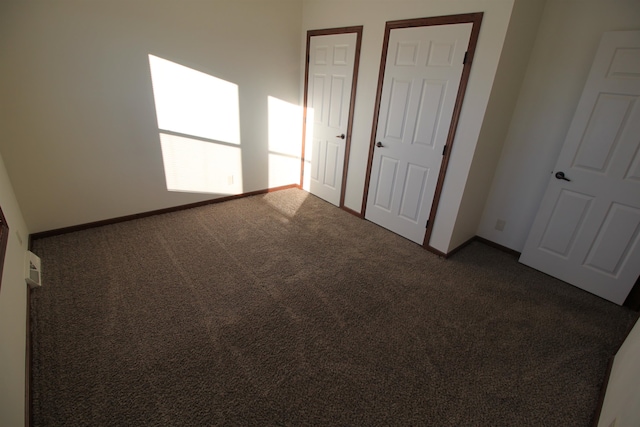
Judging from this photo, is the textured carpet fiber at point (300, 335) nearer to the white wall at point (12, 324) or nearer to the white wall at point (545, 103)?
the white wall at point (12, 324)

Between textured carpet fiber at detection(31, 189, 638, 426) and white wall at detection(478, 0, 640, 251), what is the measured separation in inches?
20.4

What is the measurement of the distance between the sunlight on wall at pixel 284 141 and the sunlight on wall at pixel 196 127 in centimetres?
50

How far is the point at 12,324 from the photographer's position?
4.71 ft

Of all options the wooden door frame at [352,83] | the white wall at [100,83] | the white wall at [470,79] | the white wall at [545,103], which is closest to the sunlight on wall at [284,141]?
the wooden door frame at [352,83]

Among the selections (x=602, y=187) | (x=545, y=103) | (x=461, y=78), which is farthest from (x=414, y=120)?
(x=602, y=187)

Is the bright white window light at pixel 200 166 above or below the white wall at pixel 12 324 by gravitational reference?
above

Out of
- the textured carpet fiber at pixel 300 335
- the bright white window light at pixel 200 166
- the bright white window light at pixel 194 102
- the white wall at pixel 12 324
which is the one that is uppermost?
the bright white window light at pixel 194 102

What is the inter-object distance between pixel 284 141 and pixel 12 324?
3263 millimetres

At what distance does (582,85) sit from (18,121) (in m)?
4.65

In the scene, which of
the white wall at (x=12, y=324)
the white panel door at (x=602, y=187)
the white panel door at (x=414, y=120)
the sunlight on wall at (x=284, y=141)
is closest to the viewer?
the white wall at (x=12, y=324)

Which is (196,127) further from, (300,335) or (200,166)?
(300,335)

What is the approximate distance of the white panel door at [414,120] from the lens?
2.49 m

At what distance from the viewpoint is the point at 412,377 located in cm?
165

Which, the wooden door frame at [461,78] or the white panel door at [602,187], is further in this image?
the wooden door frame at [461,78]
